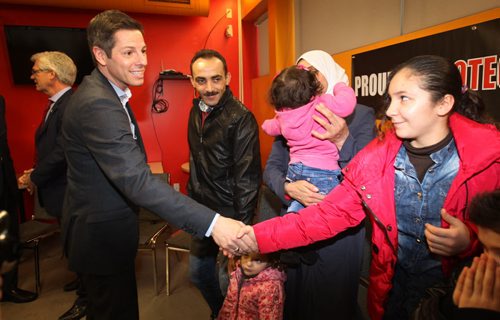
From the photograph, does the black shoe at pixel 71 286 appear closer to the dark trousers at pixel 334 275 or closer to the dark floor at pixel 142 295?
the dark floor at pixel 142 295

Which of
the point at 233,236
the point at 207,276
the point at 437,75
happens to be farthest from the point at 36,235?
the point at 437,75

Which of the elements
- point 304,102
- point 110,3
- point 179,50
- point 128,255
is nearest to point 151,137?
point 179,50

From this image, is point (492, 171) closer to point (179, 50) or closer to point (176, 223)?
point (176, 223)

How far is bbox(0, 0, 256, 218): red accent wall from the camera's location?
4.23 metres

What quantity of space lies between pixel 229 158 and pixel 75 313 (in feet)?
6.05

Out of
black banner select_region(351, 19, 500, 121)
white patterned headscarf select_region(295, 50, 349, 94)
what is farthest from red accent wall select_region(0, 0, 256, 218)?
white patterned headscarf select_region(295, 50, 349, 94)

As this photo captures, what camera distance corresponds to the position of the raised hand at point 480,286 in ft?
2.90

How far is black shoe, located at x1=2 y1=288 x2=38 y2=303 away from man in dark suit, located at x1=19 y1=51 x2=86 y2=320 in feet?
1.58

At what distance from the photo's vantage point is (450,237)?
1050 mm

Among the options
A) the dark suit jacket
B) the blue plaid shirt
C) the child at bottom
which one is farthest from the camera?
the child at bottom

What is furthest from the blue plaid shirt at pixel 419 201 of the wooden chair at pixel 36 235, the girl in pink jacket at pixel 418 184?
the wooden chair at pixel 36 235

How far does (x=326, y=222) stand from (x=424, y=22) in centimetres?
167

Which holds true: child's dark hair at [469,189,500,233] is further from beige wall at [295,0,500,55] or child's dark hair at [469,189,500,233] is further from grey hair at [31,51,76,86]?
grey hair at [31,51,76,86]

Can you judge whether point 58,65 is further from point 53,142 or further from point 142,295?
point 142,295
